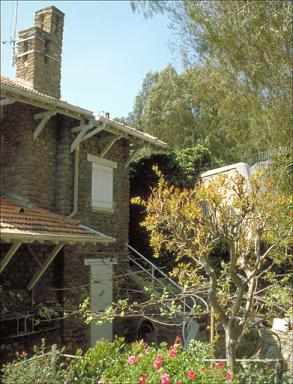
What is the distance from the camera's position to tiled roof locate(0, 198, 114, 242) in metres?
7.44

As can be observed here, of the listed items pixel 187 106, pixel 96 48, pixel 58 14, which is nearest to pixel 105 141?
pixel 96 48

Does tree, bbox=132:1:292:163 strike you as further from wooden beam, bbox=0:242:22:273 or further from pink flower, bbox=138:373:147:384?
pink flower, bbox=138:373:147:384

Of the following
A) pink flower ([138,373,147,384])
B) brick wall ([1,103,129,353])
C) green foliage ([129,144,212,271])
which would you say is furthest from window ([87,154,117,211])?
pink flower ([138,373,147,384])

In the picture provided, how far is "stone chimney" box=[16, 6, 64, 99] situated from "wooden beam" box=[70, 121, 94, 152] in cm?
210

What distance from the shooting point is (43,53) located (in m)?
11.9

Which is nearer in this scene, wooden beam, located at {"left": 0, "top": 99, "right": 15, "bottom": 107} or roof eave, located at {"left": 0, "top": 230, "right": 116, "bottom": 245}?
roof eave, located at {"left": 0, "top": 230, "right": 116, "bottom": 245}

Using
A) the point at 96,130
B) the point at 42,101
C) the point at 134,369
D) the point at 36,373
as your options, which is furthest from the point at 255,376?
the point at 42,101

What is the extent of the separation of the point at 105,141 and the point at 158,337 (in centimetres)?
496

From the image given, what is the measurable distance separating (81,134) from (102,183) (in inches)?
60.3

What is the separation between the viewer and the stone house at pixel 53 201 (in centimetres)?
842

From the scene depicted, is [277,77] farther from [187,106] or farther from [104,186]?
[187,106]

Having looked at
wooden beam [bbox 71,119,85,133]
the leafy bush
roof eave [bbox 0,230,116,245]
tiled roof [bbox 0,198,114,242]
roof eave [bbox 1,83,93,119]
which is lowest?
the leafy bush

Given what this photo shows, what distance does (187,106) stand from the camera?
26.0m

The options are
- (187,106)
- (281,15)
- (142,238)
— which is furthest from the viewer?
(187,106)
